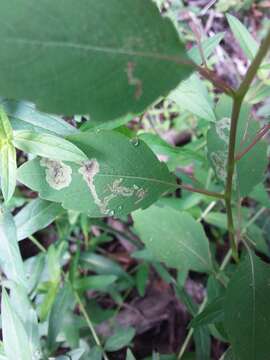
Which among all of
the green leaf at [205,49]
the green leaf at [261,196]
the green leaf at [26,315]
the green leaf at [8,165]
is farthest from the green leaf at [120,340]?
the green leaf at [205,49]

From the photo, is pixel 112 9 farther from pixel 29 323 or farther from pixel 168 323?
pixel 168 323

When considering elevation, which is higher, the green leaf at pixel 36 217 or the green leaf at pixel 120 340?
the green leaf at pixel 36 217

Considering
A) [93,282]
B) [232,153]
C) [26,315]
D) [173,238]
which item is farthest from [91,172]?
[93,282]

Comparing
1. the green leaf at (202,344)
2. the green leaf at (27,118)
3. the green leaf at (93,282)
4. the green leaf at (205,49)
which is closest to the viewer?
the green leaf at (27,118)

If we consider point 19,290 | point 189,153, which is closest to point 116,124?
point 189,153

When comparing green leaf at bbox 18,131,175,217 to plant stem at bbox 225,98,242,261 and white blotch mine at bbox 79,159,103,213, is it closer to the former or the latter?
white blotch mine at bbox 79,159,103,213

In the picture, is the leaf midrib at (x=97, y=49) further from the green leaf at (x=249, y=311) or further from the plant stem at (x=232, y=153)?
the green leaf at (x=249, y=311)
